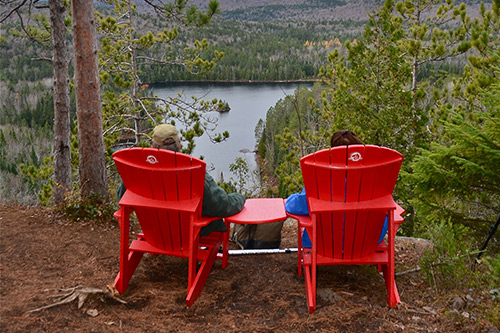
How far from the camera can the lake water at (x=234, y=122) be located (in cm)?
4791

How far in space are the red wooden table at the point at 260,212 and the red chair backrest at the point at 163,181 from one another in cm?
37

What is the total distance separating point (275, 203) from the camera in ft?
11.6

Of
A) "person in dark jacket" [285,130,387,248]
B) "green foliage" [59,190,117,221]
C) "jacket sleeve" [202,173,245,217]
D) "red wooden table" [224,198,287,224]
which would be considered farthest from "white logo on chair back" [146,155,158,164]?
"green foliage" [59,190,117,221]

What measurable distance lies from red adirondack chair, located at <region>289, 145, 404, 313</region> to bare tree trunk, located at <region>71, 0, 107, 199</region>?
2.68m

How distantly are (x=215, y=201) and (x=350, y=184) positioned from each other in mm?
969

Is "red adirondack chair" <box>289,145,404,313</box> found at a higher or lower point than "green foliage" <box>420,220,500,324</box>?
higher

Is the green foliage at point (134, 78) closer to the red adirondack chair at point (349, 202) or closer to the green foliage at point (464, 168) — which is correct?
the green foliage at point (464, 168)

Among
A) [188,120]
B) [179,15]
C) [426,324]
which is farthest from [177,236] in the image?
[188,120]

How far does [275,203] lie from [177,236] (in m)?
0.95

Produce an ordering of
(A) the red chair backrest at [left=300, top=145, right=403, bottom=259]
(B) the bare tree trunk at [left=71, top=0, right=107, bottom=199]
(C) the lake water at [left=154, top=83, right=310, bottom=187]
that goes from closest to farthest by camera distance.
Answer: (A) the red chair backrest at [left=300, top=145, right=403, bottom=259]
(B) the bare tree trunk at [left=71, top=0, right=107, bottom=199]
(C) the lake water at [left=154, top=83, right=310, bottom=187]

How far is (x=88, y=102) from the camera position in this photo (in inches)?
173

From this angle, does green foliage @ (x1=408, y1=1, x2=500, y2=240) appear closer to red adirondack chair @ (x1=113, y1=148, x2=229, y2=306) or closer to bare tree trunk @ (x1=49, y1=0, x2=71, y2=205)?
red adirondack chair @ (x1=113, y1=148, x2=229, y2=306)

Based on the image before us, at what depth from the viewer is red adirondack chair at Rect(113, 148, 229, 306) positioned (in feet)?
8.86

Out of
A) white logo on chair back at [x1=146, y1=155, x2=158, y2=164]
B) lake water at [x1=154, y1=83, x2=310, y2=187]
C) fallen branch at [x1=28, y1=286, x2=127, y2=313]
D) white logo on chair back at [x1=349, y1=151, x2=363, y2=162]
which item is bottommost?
lake water at [x1=154, y1=83, x2=310, y2=187]
